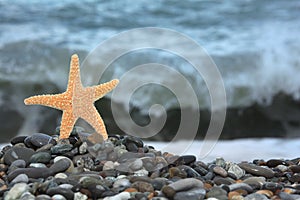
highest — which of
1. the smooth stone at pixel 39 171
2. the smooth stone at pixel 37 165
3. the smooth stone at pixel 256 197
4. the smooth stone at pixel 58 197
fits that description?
the smooth stone at pixel 37 165

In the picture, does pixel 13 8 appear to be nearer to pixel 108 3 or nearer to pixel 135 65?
pixel 108 3

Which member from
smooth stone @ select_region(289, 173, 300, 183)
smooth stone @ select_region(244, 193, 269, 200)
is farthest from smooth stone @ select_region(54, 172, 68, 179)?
smooth stone @ select_region(289, 173, 300, 183)

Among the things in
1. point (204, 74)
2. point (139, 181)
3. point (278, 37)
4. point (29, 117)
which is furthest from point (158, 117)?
point (139, 181)

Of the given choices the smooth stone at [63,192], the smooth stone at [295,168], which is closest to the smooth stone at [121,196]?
the smooth stone at [63,192]

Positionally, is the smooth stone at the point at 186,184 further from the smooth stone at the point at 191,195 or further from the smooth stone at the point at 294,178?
the smooth stone at the point at 294,178

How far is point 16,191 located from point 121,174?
1.38ft

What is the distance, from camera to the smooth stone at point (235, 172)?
81.7 inches

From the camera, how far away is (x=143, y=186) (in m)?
1.80

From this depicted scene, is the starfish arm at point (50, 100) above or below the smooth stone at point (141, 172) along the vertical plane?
above

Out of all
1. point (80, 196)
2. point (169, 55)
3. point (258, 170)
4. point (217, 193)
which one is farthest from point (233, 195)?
point (169, 55)

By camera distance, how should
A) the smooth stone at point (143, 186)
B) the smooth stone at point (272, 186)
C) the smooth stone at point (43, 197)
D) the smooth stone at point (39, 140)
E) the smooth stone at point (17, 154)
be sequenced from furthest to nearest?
the smooth stone at point (39, 140) < the smooth stone at point (17, 154) < the smooth stone at point (272, 186) < the smooth stone at point (143, 186) < the smooth stone at point (43, 197)

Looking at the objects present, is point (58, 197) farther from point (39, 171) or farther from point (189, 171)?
point (189, 171)

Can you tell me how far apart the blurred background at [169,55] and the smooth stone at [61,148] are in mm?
3298

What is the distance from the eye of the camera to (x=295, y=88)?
6246mm
